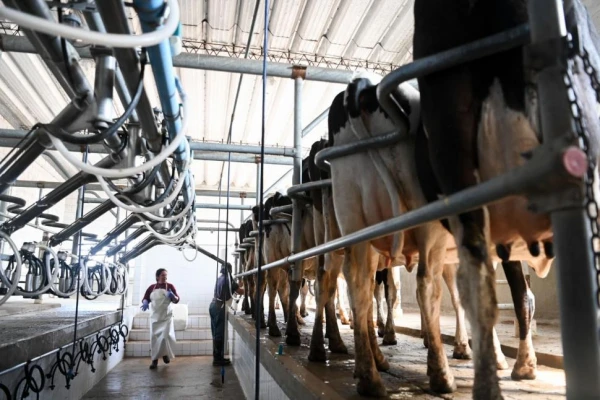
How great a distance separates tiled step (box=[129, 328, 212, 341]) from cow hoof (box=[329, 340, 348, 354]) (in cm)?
863

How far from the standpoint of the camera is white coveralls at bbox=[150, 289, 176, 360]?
363 inches

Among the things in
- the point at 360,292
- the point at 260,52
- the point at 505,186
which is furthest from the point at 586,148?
the point at 260,52

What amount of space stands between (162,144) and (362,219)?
1570mm

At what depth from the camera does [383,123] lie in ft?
7.96

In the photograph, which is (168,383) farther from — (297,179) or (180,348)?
(297,179)

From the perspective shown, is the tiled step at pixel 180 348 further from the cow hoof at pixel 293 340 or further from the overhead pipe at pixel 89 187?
the cow hoof at pixel 293 340

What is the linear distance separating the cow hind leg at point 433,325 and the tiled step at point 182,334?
10.2 meters

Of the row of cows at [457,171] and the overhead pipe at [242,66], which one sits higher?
the overhead pipe at [242,66]

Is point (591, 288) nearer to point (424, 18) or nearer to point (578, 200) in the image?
point (578, 200)

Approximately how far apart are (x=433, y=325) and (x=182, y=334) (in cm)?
1034

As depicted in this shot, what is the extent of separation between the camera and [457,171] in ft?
4.96

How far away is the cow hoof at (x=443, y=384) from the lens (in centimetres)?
205

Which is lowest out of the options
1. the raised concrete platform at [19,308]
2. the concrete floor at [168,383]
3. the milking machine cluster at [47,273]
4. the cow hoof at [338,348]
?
the concrete floor at [168,383]

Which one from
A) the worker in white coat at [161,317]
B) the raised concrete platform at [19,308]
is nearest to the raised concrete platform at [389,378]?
the raised concrete platform at [19,308]
